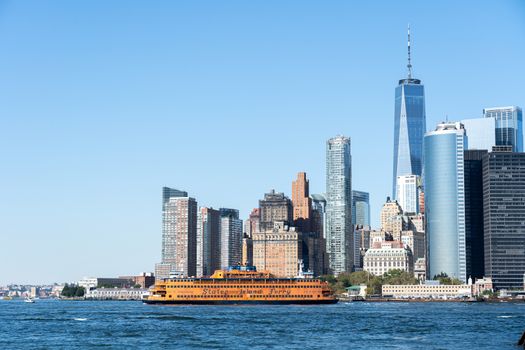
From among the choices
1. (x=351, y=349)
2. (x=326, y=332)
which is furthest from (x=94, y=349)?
(x=326, y=332)

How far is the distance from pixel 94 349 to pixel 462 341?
138ft

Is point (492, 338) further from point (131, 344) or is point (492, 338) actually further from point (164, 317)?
point (164, 317)

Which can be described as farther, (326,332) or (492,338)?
(326,332)

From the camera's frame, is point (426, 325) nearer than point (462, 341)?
No

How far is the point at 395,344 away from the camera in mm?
112875

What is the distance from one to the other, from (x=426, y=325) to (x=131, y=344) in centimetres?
5136

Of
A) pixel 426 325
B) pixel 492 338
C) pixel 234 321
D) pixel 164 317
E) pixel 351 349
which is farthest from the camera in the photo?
pixel 164 317

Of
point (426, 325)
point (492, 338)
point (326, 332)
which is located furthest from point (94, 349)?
point (426, 325)

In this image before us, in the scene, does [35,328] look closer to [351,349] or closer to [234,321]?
[234,321]

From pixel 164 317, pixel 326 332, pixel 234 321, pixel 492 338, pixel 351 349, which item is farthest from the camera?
pixel 164 317

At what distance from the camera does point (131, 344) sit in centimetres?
11556

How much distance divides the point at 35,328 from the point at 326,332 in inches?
1778

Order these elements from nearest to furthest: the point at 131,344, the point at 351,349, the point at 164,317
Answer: the point at 351,349
the point at 131,344
the point at 164,317

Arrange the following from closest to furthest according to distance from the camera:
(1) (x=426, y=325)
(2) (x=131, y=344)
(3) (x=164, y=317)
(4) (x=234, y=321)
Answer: (2) (x=131, y=344)
(1) (x=426, y=325)
(4) (x=234, y=321)
(3) (x=164, y=317)
